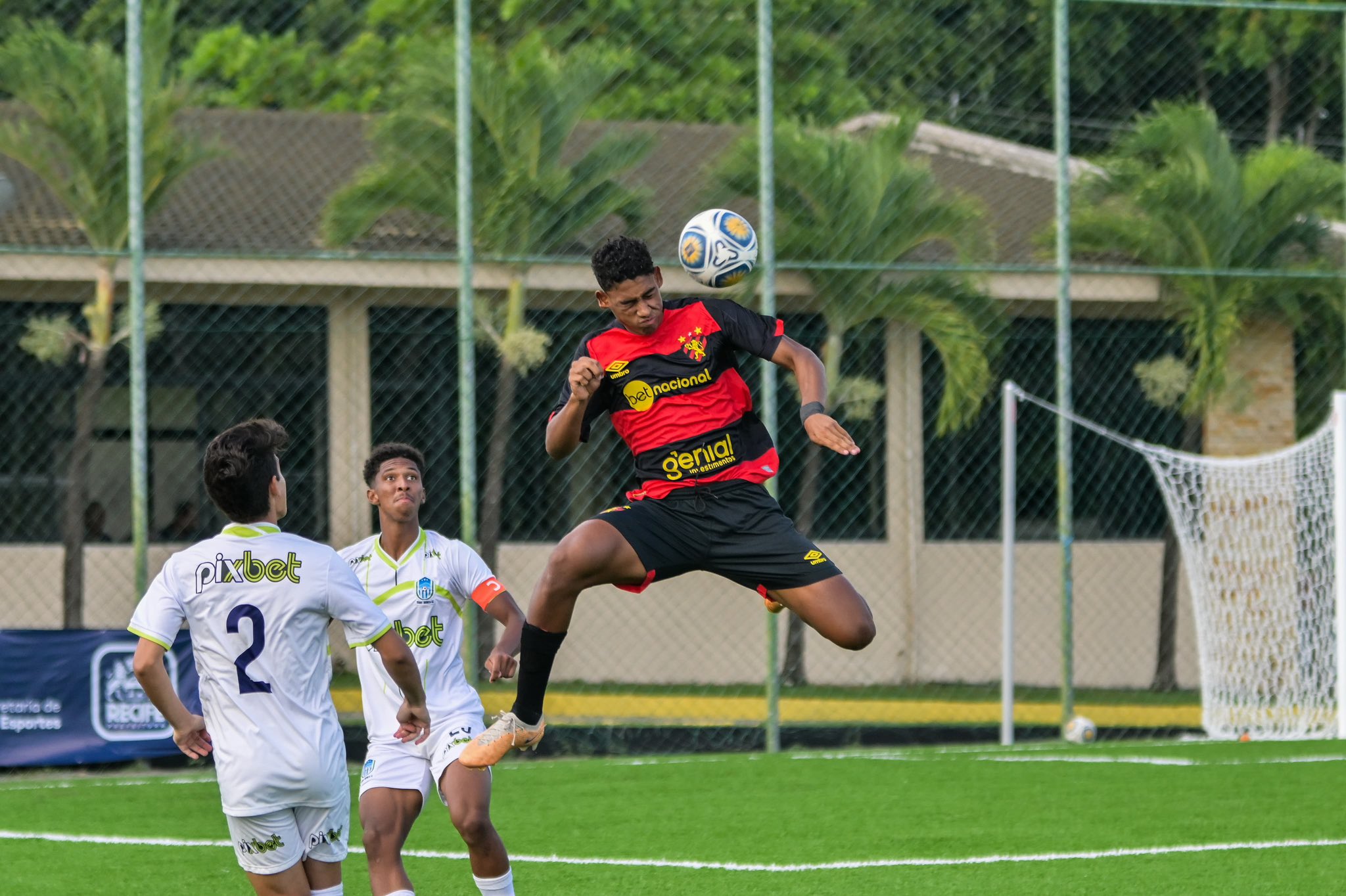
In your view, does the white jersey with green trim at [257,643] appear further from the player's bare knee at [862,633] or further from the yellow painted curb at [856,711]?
the yellow painted curb at [856,711]

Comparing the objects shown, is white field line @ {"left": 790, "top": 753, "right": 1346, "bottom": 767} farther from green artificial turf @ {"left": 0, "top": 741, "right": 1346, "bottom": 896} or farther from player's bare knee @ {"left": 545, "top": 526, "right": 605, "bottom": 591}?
player's bare knee @ {"left": 545, "top": 526, "right": 605, "bottom": 591}

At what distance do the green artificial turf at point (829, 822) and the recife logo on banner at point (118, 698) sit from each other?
0.30 meters

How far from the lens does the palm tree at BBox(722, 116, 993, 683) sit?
13.9m

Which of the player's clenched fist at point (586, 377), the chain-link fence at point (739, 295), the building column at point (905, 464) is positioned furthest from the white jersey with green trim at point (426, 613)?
the building column at point (905, 464)

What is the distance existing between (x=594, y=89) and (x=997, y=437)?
5479mm

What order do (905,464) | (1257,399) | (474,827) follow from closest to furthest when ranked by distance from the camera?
(474,827) → (1257,399) → (905,464)

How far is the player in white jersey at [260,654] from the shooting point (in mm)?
4922

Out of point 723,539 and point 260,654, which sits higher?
point 723,539

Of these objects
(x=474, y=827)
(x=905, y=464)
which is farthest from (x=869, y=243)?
(x=474, y=827)

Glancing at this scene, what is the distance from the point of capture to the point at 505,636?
6418mm

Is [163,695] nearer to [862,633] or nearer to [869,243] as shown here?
[862,633]

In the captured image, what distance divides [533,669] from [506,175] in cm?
665

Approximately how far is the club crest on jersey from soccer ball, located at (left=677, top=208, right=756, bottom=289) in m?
0.21

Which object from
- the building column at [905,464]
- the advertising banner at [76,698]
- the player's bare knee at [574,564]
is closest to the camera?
the player's bare knee at [574,564]
